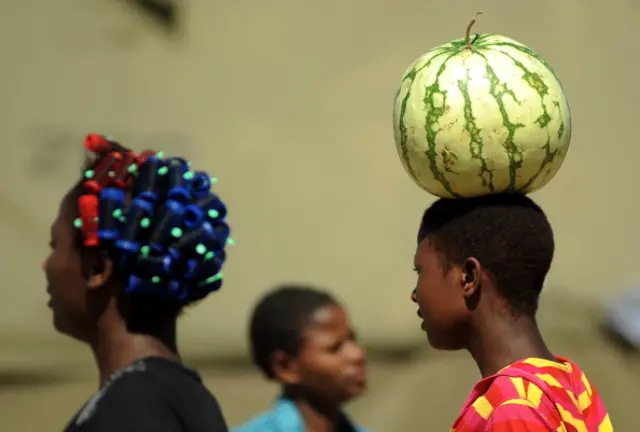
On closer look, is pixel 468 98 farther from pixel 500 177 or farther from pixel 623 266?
pixel 623 266

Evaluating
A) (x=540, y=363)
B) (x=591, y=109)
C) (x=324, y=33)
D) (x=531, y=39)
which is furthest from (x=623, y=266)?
(x=540, y=363)

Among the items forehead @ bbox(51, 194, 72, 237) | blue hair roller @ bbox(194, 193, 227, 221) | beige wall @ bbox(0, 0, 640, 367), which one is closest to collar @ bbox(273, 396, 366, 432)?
beige wall @ bbox(0, 0, 640, 367)

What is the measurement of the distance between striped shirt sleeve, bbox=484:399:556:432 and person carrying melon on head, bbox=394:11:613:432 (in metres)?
0.05

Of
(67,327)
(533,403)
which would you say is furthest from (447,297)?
(67,327)

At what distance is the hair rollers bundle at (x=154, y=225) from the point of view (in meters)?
3.21

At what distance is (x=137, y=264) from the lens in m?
3.20

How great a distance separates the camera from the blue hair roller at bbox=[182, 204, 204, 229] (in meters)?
3.27

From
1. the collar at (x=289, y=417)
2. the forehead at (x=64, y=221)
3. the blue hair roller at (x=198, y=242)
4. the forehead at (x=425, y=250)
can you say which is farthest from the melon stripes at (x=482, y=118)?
the collar at (x=289, y=417)

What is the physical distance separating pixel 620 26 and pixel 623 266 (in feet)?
4.60

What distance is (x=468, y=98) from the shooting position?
9.68ft

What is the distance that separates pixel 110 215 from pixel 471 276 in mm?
966

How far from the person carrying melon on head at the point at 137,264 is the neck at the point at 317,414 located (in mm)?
1590

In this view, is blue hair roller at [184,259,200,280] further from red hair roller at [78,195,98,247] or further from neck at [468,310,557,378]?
neck at [468,310,557,378]

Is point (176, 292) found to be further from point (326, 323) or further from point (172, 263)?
point (326, 323)
